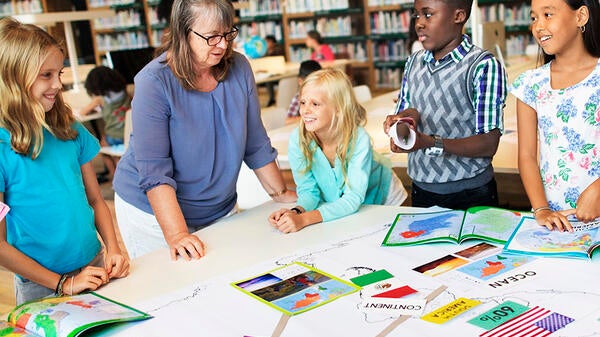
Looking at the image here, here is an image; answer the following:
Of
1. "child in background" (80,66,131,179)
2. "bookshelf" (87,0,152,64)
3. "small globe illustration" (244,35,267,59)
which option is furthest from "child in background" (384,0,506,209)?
"bookshelf" (87,0,152,64)

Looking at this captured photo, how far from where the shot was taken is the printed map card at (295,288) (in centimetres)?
145

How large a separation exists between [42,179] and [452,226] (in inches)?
43.1

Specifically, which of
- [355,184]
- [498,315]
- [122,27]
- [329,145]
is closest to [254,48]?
Result: [122,27]

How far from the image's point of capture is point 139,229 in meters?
2.15

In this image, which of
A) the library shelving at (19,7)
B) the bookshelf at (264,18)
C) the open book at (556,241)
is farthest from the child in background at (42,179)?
the library shelving at (19,7)

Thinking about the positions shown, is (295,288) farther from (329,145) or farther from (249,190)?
(249,190)

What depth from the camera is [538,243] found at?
64.1 inches

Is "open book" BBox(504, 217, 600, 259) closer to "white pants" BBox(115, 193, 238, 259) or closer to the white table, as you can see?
the white table

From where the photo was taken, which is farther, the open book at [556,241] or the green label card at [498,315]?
the open book at [556,241]

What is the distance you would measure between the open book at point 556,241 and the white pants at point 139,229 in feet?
3.09

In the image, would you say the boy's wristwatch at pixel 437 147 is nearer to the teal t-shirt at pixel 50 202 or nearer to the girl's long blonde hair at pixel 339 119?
the girl's long blonde hair at pixel 339 119

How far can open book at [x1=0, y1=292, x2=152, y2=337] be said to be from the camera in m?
1.36

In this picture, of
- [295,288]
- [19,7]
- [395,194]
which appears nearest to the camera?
[295,288]

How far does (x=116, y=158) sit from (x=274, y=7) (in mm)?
5474
